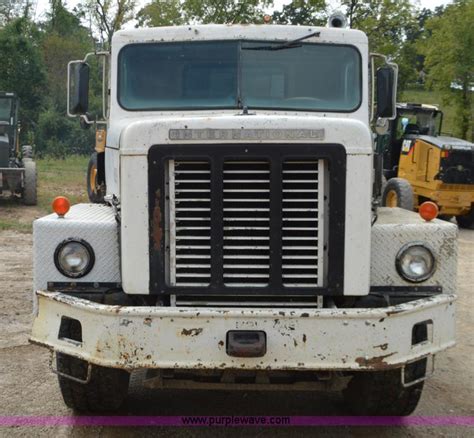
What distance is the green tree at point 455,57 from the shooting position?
74.1 ft

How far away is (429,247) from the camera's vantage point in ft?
13.5

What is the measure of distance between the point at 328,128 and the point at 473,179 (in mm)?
10952

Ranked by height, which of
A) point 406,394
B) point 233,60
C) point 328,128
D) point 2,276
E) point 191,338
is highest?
point 233,60

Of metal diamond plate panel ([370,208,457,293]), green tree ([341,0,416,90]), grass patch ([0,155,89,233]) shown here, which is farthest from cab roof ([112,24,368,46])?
green tree ([341,0,416,90])

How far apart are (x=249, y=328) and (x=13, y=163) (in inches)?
538

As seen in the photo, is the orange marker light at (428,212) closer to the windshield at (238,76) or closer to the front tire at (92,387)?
the windshield at (238,76)

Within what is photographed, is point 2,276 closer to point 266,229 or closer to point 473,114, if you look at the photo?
point 266,229

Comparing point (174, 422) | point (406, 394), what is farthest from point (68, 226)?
point (406, 394)

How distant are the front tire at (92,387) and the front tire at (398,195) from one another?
18.9ft

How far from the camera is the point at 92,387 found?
438 cm

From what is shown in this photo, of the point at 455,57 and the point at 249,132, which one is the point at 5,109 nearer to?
the point at 455,57

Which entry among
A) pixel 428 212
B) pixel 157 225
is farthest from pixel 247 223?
pixel 428 212

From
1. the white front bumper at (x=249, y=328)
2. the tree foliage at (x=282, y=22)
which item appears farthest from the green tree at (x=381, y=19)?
the white front bumper at (x=249, y=328)

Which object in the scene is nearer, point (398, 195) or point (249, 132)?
point (249, 132)
